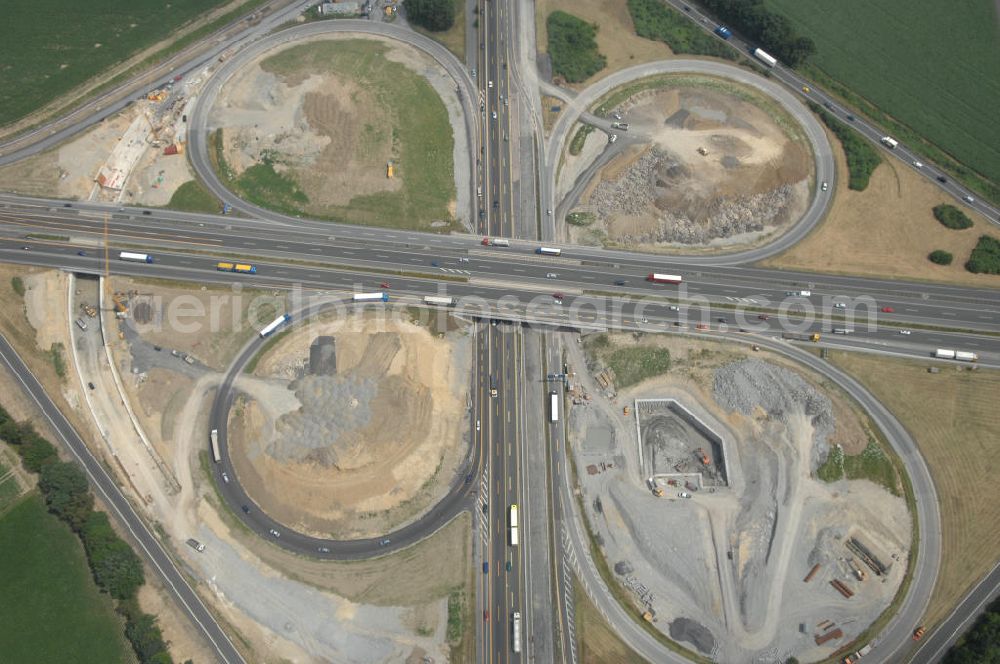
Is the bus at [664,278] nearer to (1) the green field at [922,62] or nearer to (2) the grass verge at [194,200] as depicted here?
(1) the green field at [922,62]

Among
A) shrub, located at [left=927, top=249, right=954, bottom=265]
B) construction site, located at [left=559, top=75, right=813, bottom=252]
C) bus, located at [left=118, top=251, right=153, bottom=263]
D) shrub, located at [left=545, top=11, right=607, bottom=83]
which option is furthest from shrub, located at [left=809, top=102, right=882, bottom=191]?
bus, located at [left=118, top=251, right=153, bottom=263]

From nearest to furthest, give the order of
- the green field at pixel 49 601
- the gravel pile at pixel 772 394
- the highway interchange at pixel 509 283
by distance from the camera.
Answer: the green field at pixel 49 601 < the gravel pile at pixel 772 394 < the highway interchange at pixel 509 283

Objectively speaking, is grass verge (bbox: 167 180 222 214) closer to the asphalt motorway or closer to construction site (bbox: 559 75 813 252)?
the asphalt motorway

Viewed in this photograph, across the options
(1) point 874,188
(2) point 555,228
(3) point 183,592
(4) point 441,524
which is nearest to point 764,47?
(1) point 874,188

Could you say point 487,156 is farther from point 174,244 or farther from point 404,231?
point 174,244

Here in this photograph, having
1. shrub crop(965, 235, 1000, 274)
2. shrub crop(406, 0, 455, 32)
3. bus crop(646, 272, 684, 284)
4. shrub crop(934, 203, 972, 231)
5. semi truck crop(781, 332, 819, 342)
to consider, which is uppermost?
shrub crop(406, 0, 455, 32)

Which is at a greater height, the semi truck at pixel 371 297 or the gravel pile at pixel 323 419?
the semi truck at pixel 371 297

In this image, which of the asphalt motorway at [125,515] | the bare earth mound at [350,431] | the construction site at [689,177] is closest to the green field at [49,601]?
the asphalt motorway at [125,515]
